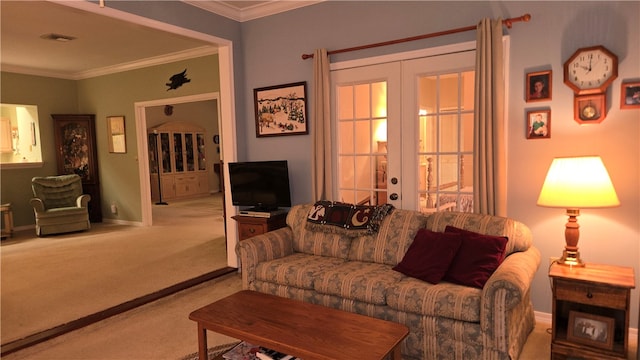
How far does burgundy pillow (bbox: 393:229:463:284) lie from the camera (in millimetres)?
2600

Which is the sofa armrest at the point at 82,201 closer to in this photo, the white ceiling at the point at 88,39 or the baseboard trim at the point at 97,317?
the white ceiling at the point at 88,39

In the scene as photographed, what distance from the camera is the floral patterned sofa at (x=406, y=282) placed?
88.2 inches

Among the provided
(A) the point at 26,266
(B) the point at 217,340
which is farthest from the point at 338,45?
(A) the point at 26,266

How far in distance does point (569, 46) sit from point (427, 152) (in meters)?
1.25

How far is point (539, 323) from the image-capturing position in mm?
2984

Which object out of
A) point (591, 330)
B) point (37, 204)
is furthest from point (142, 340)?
point (37, 204)

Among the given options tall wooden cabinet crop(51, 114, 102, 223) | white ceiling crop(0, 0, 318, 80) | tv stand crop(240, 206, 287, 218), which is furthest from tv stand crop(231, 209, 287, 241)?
tall wooden cabinet crop(51, 114, 102, 223)

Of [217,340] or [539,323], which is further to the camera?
Answer: [539,323]

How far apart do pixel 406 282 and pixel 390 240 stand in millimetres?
531

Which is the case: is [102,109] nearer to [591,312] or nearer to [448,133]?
[448,133]

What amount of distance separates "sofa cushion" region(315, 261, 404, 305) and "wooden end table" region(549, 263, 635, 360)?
960 mm

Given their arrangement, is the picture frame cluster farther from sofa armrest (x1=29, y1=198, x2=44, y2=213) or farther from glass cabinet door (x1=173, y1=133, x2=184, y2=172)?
glass cabinet door (x1=173, y1=133, x2=184, y2=172)

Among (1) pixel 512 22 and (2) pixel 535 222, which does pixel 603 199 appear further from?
(1) pixel 512 22

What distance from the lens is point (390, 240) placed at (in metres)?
3.08
